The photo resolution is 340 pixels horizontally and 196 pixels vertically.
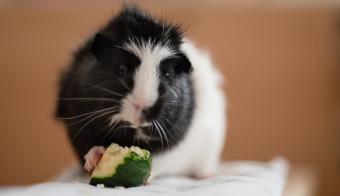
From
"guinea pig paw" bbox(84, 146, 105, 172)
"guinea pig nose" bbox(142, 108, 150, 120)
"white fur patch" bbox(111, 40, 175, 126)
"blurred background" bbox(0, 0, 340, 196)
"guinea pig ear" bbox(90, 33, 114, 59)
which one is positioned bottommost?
"guinea pig paw" bbox(84, 146, 105, 172)

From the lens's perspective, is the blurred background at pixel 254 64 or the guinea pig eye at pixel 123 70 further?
the blurred background at pixel 254 64

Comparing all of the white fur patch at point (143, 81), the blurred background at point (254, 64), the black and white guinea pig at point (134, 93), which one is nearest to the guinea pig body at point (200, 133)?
the black and white guinea pig at point (134, 93)

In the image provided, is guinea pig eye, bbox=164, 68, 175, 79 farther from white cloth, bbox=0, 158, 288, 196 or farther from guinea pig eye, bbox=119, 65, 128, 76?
white cloth, bbox=0, 158, 288, 196

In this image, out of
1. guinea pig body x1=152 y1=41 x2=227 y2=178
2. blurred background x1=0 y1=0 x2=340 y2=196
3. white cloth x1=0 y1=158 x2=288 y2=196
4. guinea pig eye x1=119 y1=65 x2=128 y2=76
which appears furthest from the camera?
blurred background x1=0 y1=0 x2=340 y2=196

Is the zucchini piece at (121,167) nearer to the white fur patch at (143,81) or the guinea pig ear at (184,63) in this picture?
the white fur patch at (143,81)

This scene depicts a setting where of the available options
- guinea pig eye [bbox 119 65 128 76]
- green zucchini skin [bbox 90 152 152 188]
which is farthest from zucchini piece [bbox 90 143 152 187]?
guinea pig eye [bbox 119 65 128 76]

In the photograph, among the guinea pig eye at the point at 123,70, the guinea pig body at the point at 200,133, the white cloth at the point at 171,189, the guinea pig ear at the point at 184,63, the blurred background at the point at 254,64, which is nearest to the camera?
the white cloth at the point at 171,189

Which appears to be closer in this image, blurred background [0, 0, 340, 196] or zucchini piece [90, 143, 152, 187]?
zucchini piece [90, 143, 152, 187]

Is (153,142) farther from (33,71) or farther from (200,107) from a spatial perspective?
(33,71)

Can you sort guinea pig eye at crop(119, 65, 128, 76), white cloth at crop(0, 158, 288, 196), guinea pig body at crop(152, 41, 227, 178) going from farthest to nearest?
guinea pig body at crop(152, 41, 227, 178) < guinea pig eye at crop(119, 65, 128, 76) < white cloth at crop(0, 158, 288, 196)
